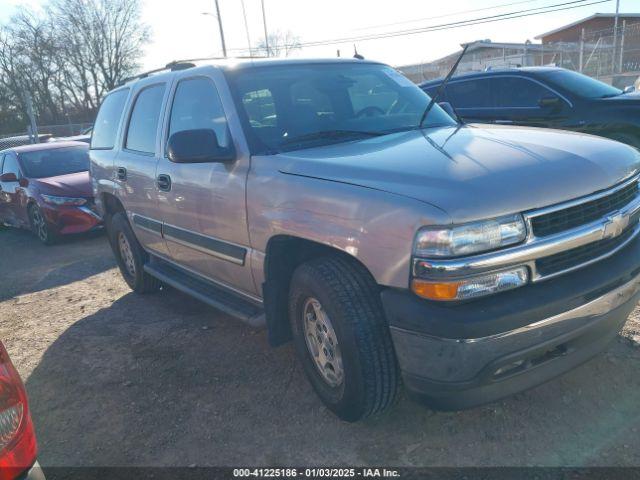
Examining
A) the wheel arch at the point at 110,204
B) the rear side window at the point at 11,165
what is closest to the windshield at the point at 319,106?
the wheel arch at the point at 110,204

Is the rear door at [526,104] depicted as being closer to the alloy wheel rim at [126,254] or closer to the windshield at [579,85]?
the windshield at [579,85]

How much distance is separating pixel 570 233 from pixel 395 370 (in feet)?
3.31

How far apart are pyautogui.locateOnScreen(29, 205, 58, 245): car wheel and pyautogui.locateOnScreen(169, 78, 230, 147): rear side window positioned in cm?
516

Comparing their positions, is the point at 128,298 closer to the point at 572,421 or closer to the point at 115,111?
the point at 115,111

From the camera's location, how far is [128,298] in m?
5.42

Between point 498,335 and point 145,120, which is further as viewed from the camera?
point 145,120

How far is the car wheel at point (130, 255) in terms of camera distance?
5.09 metres

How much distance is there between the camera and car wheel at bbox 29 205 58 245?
8.12 metres

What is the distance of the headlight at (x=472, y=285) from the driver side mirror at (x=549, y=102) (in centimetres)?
531

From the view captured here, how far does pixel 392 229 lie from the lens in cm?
224

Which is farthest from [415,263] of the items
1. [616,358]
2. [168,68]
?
[168,68]

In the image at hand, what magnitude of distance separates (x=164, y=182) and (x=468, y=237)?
257 centimetres

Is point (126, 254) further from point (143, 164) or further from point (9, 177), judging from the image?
point (9, 177)

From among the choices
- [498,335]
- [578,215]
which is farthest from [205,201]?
[578,215]
